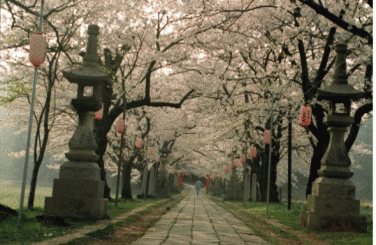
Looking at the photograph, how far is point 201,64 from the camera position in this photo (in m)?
18.1

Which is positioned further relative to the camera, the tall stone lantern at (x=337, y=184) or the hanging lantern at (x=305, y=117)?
the hanging lantern at (x=305, y=117)

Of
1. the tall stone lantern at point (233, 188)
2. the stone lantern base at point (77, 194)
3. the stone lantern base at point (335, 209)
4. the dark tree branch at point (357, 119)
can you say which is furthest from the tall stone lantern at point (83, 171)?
the tall stone lantern at point (233, 188)

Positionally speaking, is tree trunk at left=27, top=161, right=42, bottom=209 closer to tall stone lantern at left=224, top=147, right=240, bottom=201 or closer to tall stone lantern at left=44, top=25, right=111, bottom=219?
tall stone lantern at left=44, top=25, right=111, bottom=219

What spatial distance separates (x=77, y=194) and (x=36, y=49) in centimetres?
340

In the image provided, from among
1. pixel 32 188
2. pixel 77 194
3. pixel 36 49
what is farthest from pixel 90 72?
pixel 32 188

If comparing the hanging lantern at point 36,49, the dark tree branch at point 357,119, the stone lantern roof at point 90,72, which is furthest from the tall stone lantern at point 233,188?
the hanging lantern at point 36,49

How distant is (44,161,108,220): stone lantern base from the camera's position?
8305mm

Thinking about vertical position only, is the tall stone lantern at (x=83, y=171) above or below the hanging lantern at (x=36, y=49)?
below

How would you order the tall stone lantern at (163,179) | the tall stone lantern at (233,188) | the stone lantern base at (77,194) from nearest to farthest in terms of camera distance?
the stone lantern base at (77,194), the tall stone lantern at (163,179), the tall stone lantern at (233,188)

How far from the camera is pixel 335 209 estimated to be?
8.81 metres

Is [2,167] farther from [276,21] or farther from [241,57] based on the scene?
[276,21]

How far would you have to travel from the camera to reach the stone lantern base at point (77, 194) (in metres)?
8.30

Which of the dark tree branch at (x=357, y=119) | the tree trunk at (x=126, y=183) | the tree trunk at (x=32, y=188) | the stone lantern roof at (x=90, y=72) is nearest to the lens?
the stone lantern roof at (x=90, y=72)

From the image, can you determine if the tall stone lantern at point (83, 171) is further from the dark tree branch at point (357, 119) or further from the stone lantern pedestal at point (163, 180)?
the stone lantern pedestal at point (163, 180)
